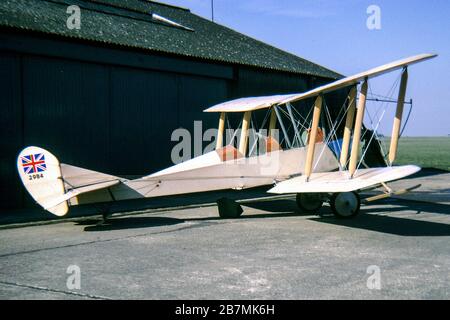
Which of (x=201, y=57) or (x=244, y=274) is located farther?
(x=201, y=57)

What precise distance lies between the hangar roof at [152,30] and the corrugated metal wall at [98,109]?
724 millimetres

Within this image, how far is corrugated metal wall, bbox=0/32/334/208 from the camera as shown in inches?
508

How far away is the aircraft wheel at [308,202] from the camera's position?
12.3 meters

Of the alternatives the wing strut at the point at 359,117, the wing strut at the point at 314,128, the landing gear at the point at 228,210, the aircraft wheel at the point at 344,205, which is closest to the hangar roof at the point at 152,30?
the landing gear at the point at 228,210

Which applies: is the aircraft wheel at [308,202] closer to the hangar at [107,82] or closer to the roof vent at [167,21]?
the hangar at [107,82]

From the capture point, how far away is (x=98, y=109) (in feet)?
48.9

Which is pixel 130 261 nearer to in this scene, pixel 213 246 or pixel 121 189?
pixel 213 246

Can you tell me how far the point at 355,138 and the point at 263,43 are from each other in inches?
694

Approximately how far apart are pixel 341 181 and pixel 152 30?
11885mm

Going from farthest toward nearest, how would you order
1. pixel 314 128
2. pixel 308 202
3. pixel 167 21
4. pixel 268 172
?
pixel 167 21, pixel 308 202, pixel 268 172, pixel 314 128

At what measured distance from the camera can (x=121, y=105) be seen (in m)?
15.5
